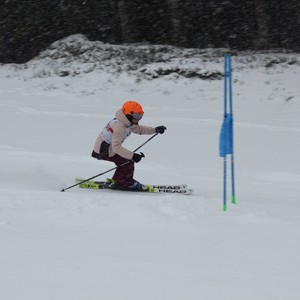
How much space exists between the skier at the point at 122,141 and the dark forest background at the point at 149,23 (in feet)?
54.4

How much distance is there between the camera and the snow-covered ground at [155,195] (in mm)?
4336

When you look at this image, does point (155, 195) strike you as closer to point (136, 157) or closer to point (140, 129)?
point (136, 157)

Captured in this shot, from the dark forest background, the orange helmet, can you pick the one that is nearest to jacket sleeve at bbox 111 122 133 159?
the orange helmet

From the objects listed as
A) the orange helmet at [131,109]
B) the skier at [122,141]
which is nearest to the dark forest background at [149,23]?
the skier at [122,141]

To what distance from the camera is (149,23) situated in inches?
1063

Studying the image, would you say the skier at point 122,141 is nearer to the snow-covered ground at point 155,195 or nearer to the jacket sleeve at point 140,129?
the jacket sleeve at point 140,129

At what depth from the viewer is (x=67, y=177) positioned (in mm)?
10102

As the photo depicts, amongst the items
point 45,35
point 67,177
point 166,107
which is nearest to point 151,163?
point 67,177

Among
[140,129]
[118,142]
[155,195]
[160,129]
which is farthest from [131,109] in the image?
[155,195]

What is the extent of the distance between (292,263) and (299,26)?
21801 millimetres

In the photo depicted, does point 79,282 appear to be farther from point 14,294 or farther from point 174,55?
point 174,55

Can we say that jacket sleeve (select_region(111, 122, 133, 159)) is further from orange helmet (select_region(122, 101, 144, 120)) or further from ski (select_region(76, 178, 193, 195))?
ski (select_region(76, 178, 193, 195))

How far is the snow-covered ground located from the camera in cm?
434

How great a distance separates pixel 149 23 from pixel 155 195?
19.4 meters
